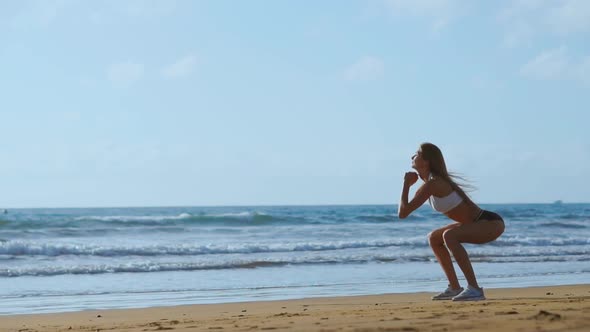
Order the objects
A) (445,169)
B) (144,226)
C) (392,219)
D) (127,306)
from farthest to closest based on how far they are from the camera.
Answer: (392,219) → (144,226) → (127,306) → (445,169)

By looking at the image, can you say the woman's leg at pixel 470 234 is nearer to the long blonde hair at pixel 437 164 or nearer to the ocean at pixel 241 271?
the long blonde hair at pixel 437 164

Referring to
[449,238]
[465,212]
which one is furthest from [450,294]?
[465,212]

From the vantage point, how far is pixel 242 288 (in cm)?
1177

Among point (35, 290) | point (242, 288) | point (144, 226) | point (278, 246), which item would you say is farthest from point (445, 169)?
point (144, 226)

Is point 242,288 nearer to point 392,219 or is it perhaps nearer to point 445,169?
point 445,169

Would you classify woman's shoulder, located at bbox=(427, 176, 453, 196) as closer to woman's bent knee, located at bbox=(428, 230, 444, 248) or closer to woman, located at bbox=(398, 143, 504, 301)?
woman, located at bbox=(398, 143, 504, 301)

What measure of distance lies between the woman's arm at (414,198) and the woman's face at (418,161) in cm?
9

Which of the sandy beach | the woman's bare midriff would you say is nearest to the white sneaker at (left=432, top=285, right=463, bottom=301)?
the sandy beach

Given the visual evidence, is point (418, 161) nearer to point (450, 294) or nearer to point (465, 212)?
point (465, 212)

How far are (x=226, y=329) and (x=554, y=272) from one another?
9.08 m

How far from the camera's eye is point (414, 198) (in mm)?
7621

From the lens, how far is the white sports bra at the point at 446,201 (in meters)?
7.72

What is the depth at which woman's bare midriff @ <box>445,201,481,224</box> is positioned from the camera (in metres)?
7.80

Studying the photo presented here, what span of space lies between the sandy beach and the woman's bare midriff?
71 cm
